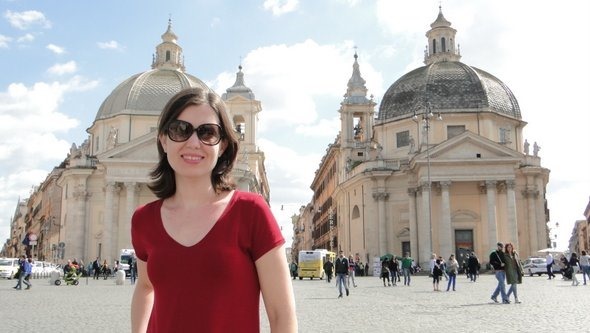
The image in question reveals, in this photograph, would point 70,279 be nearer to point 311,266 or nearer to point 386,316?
point 311,266

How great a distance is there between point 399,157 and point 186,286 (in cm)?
5884

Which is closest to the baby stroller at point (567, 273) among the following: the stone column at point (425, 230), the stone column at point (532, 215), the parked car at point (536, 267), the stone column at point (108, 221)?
the parked car at point (536, 267)

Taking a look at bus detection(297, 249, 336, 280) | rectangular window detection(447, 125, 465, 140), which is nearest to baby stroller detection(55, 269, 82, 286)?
bus detection(297, 249, 336, 280)

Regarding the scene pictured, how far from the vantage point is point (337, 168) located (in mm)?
78375

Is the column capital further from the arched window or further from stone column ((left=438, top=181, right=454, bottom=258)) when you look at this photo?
stone column ((left=438, top=181, right=454, bottom=258))

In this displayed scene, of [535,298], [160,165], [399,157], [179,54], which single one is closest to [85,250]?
[179,54]

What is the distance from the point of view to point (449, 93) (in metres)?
59.6

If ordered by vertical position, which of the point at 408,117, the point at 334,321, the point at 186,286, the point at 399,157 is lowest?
the point at 334,321

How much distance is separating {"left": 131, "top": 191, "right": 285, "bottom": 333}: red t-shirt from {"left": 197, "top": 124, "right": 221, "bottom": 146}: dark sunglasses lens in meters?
0.31

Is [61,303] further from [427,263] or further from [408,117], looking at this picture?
[408,117]

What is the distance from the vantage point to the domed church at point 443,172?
52.2 m

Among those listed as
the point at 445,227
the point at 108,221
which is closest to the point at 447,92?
the point at 445,227

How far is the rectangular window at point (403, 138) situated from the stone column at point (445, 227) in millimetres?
8989

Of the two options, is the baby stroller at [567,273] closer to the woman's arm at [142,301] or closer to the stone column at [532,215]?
the stone column at [532,215]
